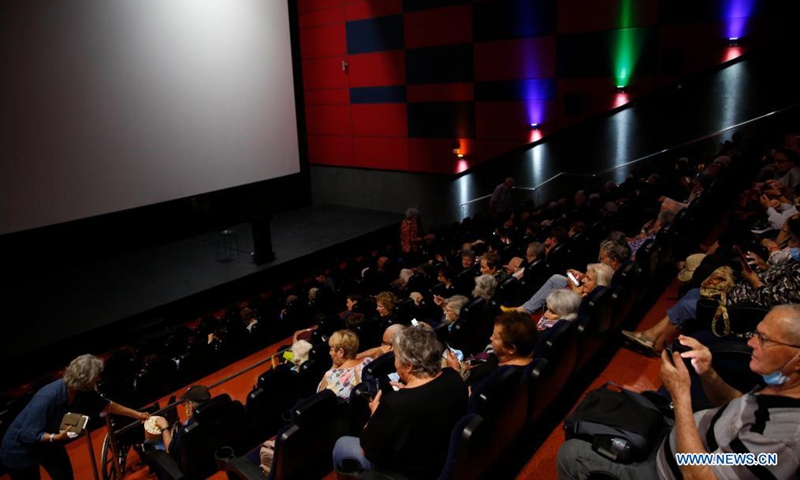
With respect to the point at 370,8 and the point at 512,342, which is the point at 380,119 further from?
the point at 512,342

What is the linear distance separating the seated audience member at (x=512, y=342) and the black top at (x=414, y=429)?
45cm

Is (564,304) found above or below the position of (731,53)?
below

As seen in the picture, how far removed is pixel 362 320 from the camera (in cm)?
417

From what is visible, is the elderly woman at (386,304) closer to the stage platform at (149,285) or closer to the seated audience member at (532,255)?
the seated audience member at (532,255)

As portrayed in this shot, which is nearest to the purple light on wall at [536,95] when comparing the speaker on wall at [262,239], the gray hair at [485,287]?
the speaker on wall at [262,239]

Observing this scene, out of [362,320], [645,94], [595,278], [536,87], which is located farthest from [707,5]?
[362,320]

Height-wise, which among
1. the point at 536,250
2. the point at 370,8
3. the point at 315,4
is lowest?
the point at 536,250

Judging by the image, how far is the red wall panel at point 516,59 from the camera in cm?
932

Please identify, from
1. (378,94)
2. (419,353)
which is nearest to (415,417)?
(419,353)

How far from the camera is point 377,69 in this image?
38.2ft

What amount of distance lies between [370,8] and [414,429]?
1090 centimetres

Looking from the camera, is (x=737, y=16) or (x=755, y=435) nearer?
(x=755, y=435)

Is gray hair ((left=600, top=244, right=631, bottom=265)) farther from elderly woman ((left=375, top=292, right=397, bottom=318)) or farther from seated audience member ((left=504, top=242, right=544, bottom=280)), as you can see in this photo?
elderly woman ((left=375, top=292, right=397, bottom=318))

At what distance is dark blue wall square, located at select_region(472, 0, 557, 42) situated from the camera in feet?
30.1
